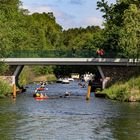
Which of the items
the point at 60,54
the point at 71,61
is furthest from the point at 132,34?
the point at 60,54

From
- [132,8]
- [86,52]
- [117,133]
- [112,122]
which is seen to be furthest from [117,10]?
[117,133]

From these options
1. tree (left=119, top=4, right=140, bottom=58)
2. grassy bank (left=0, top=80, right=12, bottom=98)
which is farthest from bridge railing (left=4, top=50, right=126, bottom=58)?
tree (left=119, top=4, right=140, bottom=58)

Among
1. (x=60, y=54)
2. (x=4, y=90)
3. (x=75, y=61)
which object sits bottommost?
(x=4, y=90)

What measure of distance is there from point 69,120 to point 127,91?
83.4ft

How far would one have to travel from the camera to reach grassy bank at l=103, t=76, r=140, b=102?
77250 mm

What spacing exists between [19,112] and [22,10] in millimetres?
80372

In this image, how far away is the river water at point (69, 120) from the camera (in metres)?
44.3

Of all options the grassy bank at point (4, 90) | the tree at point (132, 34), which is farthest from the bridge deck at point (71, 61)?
the tree at point (132, 34)

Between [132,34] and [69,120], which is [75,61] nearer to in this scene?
[132,34]

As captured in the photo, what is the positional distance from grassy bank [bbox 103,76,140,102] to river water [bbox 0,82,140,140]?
2.50m

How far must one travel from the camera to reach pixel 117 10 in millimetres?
101000

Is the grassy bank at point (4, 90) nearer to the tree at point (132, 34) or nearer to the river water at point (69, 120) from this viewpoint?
the river water at point (69, 120)

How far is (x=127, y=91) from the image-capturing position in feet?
258

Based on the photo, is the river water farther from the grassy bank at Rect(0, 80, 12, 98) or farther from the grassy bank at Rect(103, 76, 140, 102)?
the grassy bank at Rect(0, 80, 12, 98)
